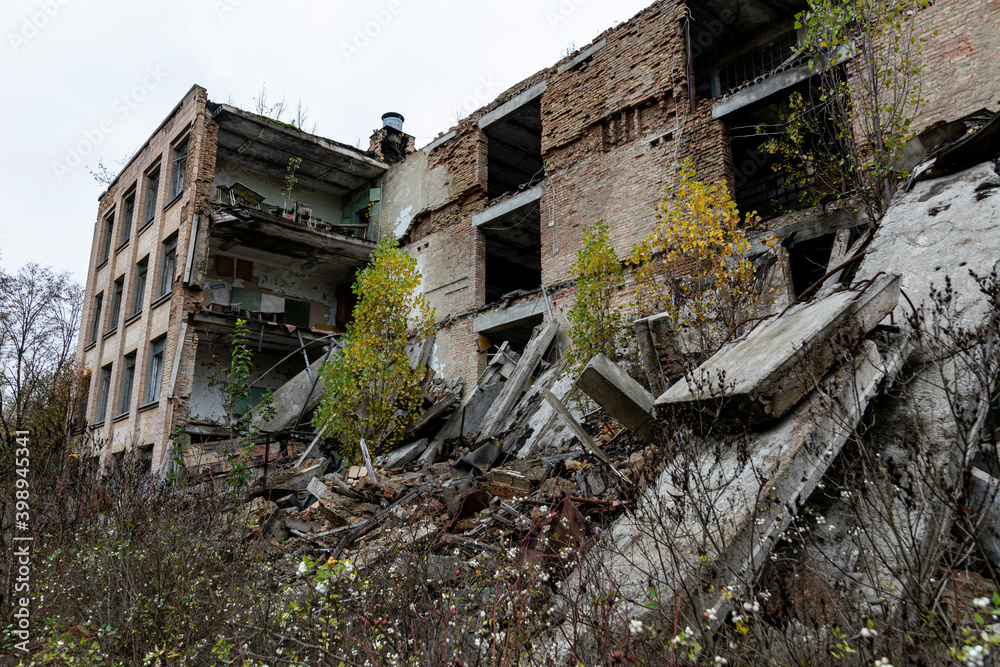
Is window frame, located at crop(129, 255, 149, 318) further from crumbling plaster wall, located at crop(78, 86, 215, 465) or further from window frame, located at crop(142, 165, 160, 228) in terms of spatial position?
window frame, located at crop(142, 165, 160, 228)

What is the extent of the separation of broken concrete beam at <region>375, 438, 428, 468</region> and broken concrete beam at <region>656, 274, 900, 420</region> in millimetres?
6546

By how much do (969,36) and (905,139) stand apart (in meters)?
2.24

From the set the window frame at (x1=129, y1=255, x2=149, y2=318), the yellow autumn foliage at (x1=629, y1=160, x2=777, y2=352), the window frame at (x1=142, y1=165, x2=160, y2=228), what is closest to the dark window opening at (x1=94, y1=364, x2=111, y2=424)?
the window frame at (x1=129, y1=255, x2=149, y2=318)

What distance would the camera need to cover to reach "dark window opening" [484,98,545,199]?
1430 centimetres

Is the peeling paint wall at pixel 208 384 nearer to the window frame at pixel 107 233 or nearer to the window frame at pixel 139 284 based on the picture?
the window frame at pixel 139 284

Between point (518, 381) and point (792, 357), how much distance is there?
22.8 feet

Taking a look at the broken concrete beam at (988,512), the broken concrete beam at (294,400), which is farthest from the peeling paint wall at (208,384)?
the broken concrete beam at (988,512)

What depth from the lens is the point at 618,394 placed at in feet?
15.3

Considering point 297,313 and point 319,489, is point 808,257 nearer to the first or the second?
point 319,489

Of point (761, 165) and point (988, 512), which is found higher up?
point (761, 165)

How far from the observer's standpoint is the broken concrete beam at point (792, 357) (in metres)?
3.43

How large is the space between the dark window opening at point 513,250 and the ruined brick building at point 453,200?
0.21ft

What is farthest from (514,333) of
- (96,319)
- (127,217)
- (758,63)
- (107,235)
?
(107,235)

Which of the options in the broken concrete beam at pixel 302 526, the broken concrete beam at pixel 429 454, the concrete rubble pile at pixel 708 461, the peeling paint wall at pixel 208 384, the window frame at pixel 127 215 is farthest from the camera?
the window frame at pixel 127 215
